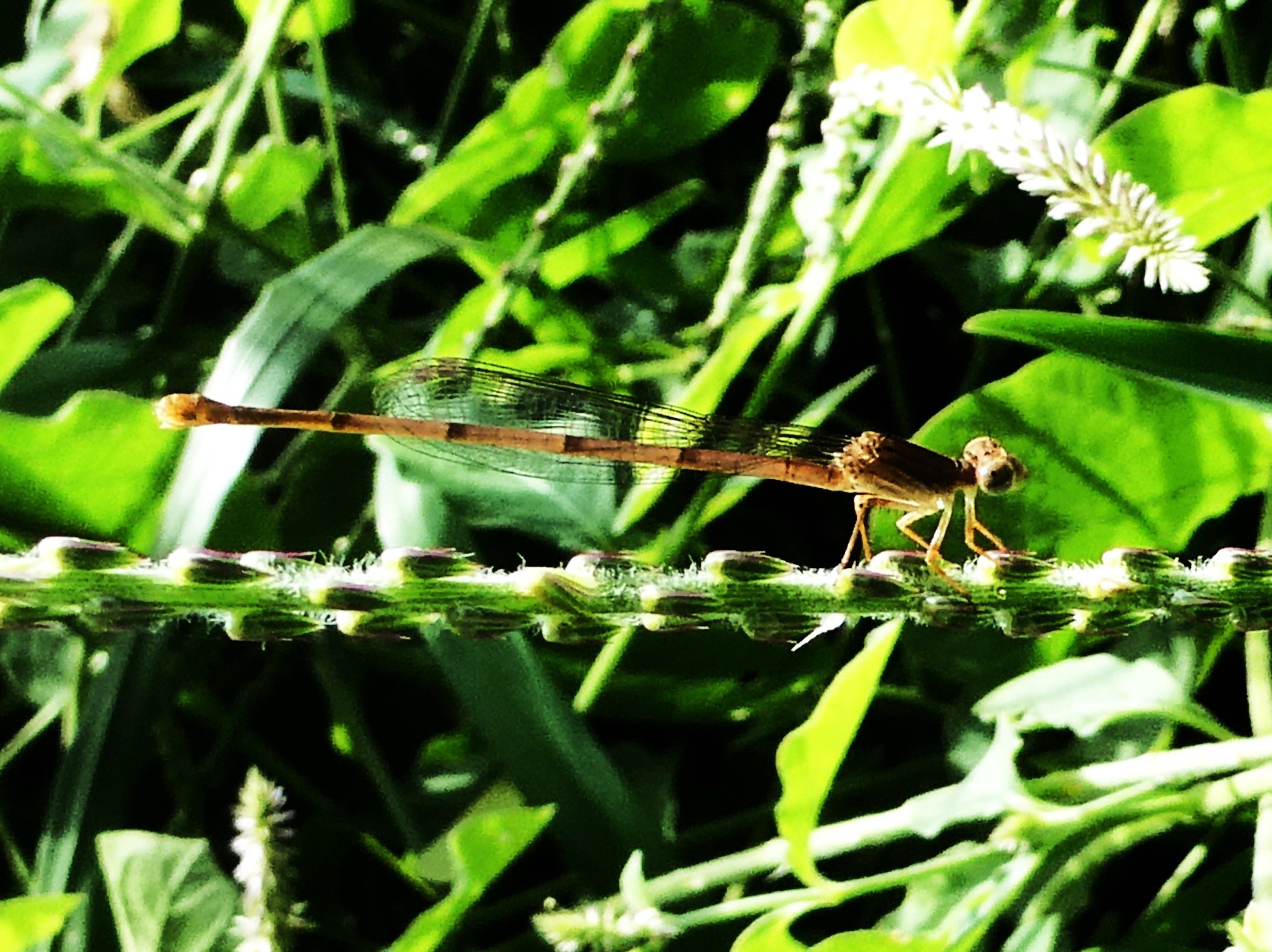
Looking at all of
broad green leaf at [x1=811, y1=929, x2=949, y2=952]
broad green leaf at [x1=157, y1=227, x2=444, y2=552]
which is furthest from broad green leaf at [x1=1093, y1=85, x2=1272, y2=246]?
broad green leaf at [x1=157, y1=227, x2=444, y2=552]

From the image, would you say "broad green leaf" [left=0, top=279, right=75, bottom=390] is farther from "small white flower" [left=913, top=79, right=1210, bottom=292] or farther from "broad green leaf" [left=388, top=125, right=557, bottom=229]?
"small white flower" [left=913, top=79, right=1210, bottom=292]

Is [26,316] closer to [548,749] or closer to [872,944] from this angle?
[548,749]

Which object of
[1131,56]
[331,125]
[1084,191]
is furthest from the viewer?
[331,125]

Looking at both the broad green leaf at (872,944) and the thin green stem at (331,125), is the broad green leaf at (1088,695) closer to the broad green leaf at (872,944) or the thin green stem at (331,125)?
the broad green leaf at (872,944)

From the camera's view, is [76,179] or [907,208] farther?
[76,179]

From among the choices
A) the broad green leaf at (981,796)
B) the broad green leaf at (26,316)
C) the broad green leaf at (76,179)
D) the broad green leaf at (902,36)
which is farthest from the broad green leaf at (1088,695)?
the broad green leaf at (76,179)

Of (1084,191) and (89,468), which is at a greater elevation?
(89,468)

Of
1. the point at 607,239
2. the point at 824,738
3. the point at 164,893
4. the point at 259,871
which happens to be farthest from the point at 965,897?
the point at 607,239
